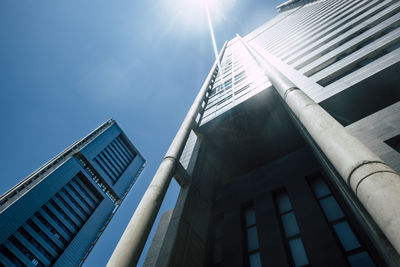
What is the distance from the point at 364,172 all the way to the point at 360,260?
20.1ft

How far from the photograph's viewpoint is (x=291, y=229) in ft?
30.8

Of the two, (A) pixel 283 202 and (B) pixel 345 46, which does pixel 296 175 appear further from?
(B) pixel 345 46

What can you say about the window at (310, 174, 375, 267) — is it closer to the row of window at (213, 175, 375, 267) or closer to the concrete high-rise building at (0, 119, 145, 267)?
the row of window at (213, 175, 375, 267)

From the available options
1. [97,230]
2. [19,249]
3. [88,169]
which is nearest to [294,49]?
[19,249]

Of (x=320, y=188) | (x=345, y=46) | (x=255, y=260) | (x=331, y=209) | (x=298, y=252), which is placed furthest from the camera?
(x=345, y=46)

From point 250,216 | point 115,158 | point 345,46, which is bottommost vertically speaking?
point 115,158

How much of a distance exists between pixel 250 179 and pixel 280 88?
298 inches

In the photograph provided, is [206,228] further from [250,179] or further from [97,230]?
[97,230]

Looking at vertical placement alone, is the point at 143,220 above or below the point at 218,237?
above

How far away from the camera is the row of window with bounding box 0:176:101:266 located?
2195 inches

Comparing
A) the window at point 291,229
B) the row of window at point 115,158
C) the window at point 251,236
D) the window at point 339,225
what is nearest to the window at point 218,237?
the window at point 251,236

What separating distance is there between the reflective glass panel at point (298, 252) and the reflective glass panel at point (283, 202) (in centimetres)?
194

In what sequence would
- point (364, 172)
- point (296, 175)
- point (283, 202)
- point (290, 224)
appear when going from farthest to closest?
point (296, 175), point (283, 202), point (290, 224), point (364, 172)

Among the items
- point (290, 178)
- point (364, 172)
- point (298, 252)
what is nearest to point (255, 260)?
point (298, 252)
